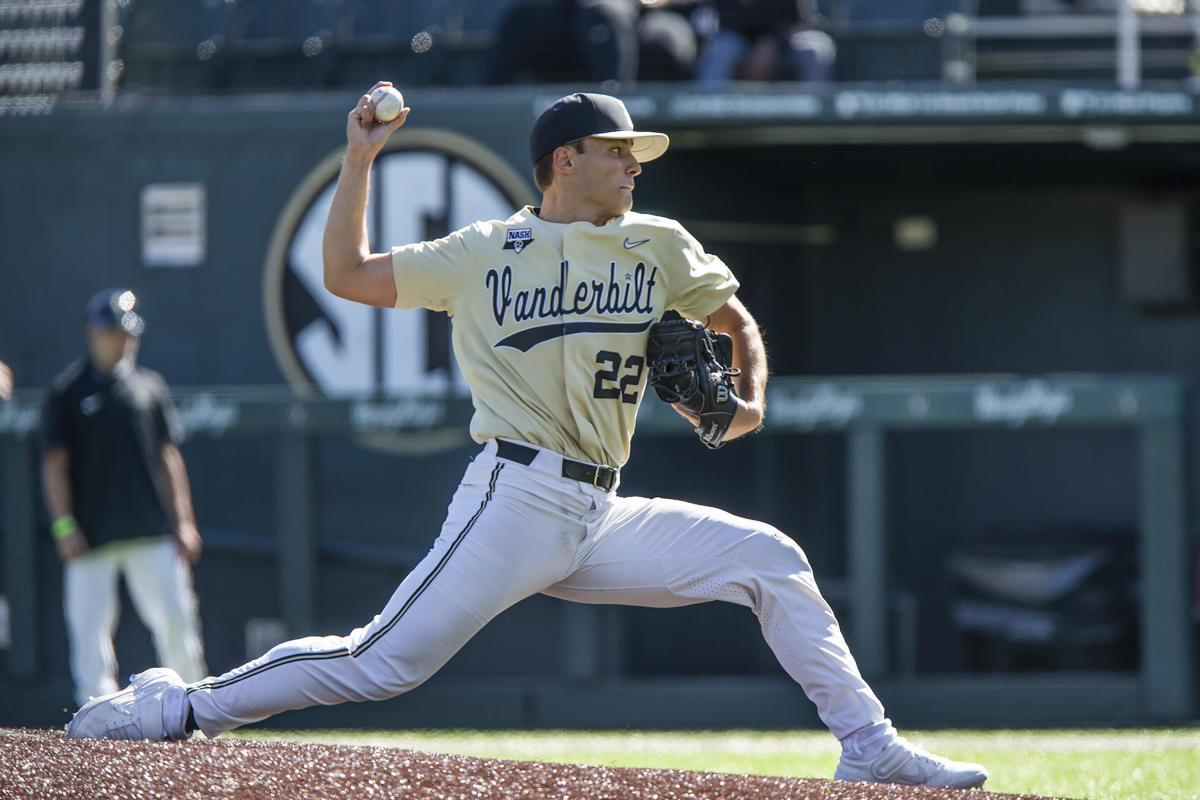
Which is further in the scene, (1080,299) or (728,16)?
(1080,299)

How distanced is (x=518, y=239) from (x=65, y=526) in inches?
148

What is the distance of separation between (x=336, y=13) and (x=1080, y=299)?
488cm

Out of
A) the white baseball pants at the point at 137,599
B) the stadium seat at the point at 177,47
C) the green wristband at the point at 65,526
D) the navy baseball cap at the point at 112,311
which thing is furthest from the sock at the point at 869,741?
the stadium seat at the point at 177,47

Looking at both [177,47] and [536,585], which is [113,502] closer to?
[536,585]

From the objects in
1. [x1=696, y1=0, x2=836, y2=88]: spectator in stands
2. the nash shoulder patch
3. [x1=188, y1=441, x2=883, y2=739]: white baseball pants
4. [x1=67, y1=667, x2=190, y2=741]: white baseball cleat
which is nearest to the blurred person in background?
[x1=67, y1=667, x2=190, y2=741]: white baseball cleat

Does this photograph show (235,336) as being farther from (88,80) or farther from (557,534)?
(557,534)

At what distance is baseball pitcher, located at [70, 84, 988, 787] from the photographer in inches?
142

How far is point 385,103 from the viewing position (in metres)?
3.57

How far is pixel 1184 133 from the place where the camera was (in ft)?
26.7

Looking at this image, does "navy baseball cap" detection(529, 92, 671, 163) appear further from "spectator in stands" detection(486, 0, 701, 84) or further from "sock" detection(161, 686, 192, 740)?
"spectator in stands" detection(486, 0, 701, 84)

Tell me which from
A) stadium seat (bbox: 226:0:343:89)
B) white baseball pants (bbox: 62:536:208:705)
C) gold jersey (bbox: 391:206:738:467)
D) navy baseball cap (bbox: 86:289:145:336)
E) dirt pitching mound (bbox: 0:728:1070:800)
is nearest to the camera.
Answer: dirt pitching mound (bbox: 0:728:1070:800)

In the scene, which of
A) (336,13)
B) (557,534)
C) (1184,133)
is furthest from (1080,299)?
(557,534)

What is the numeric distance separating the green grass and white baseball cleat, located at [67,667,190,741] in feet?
6.92

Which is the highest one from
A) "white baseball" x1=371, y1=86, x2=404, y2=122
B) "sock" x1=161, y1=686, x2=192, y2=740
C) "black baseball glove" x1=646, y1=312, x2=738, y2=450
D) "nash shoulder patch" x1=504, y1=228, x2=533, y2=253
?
"white baseball" x1=371, y1=86, x2=404, y2=122
